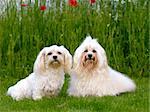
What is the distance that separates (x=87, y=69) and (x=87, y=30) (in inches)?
106

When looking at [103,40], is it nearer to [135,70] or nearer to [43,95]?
[135,70]

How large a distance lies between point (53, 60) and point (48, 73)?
271 millimetres

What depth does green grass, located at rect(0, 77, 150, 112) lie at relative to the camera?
7746 mm

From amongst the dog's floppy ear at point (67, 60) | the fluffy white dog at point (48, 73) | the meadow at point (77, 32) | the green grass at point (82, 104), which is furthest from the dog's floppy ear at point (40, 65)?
the meadow at point (77, 32)

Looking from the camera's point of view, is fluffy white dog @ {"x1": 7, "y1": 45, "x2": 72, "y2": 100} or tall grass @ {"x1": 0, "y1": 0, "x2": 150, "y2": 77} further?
tall grass @ {"x1": 0, "y1": 0, "x2": 150, "y2": 77}

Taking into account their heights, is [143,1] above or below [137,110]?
above

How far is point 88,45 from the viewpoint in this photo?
8492mm

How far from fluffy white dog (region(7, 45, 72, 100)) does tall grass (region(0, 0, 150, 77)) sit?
2.42 m

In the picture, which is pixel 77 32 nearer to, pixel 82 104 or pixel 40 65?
pixel 40 65

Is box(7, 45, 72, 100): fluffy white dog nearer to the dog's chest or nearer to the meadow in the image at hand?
the dog's chest

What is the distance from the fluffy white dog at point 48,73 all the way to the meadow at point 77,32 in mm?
2286

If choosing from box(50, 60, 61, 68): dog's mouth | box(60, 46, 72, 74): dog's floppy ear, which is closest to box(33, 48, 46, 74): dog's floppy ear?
box(50, 60, 61, 68): dog's mouth

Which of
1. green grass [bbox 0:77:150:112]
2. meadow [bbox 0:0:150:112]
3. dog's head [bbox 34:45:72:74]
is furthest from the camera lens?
meadow [bbox 0:0:150:112]

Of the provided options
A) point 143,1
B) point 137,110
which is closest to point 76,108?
point 137,110
